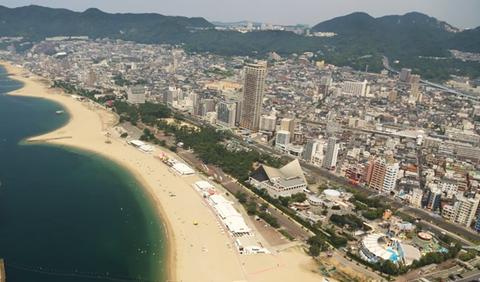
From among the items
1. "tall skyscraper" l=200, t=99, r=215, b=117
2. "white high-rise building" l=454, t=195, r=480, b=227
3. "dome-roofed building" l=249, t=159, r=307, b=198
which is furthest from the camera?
"tall skyscraper" l=200, t=99, r=215, b=117

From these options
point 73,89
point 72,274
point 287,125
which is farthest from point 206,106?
point 72,274

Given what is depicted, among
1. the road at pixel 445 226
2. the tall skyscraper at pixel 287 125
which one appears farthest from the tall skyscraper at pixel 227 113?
the road at pixel 445 226

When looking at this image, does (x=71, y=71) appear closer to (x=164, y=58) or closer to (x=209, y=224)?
(x=164, y=58)

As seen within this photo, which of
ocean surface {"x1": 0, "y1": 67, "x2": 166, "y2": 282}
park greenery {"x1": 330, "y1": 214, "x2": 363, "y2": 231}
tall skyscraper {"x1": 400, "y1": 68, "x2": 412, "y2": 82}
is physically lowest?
ocean surface {"x1": 0, "y1": 67, "x2": 166, "y2": 282}

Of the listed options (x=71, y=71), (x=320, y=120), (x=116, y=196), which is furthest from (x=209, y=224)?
(x=71, y=71)

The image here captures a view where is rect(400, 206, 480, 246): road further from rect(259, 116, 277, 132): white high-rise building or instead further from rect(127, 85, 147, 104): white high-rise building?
rect(127, 85, 147, 104): white high-rise building

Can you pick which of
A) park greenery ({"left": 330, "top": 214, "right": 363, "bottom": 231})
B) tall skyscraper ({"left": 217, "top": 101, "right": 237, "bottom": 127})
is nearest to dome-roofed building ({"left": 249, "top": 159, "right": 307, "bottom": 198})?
park greenery ({"left": 330, "top": 214, "right": 363, "bottom": 231})
